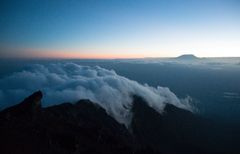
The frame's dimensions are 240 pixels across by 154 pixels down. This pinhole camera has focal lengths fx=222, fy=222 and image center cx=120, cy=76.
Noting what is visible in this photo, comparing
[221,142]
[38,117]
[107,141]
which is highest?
[38,117]

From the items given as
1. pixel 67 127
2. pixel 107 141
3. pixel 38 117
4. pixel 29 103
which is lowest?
pixel 107 141

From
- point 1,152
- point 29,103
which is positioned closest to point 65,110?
point 29,103

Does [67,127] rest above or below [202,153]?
above

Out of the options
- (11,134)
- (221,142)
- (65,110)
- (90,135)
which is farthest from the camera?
(221,142)

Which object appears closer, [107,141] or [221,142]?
[107,141]

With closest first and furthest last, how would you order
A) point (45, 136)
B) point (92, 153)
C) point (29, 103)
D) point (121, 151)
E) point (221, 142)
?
point (45, 136) < point (92, 153) < point (29, 103) < point (121, 151) < point (221, 142)

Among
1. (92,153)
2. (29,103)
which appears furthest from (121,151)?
(29,103)

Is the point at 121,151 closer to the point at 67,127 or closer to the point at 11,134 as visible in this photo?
the point at 67,127

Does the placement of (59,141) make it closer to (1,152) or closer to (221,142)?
(1,152)

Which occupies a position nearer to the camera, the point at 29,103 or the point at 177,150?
the point at 29,103
